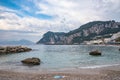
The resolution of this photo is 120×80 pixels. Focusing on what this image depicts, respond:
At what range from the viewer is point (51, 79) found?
91.0 ft

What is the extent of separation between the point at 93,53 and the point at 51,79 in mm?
65836

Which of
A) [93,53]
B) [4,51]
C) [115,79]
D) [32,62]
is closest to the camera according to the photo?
[115,79]

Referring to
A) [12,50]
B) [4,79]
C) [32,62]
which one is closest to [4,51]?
[12,50]

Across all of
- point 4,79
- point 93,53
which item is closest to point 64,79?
point 4,79

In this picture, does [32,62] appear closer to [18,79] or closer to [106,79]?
[18,79]

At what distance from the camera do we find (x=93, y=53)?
9150cm

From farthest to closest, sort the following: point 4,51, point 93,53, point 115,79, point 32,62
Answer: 1. point 4,51
2. point 93,53
3. point 32,62
4. point 115,79

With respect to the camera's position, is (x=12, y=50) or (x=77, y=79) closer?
(x=77, y=79)

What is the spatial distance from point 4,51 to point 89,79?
95.9m

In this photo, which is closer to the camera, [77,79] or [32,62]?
[77,79]

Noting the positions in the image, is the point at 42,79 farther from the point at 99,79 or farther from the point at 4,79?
the point at 99,79

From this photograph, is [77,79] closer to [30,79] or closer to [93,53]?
[30,79]

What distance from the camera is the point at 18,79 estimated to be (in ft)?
90.7

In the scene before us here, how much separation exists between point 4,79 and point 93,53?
223 ft
